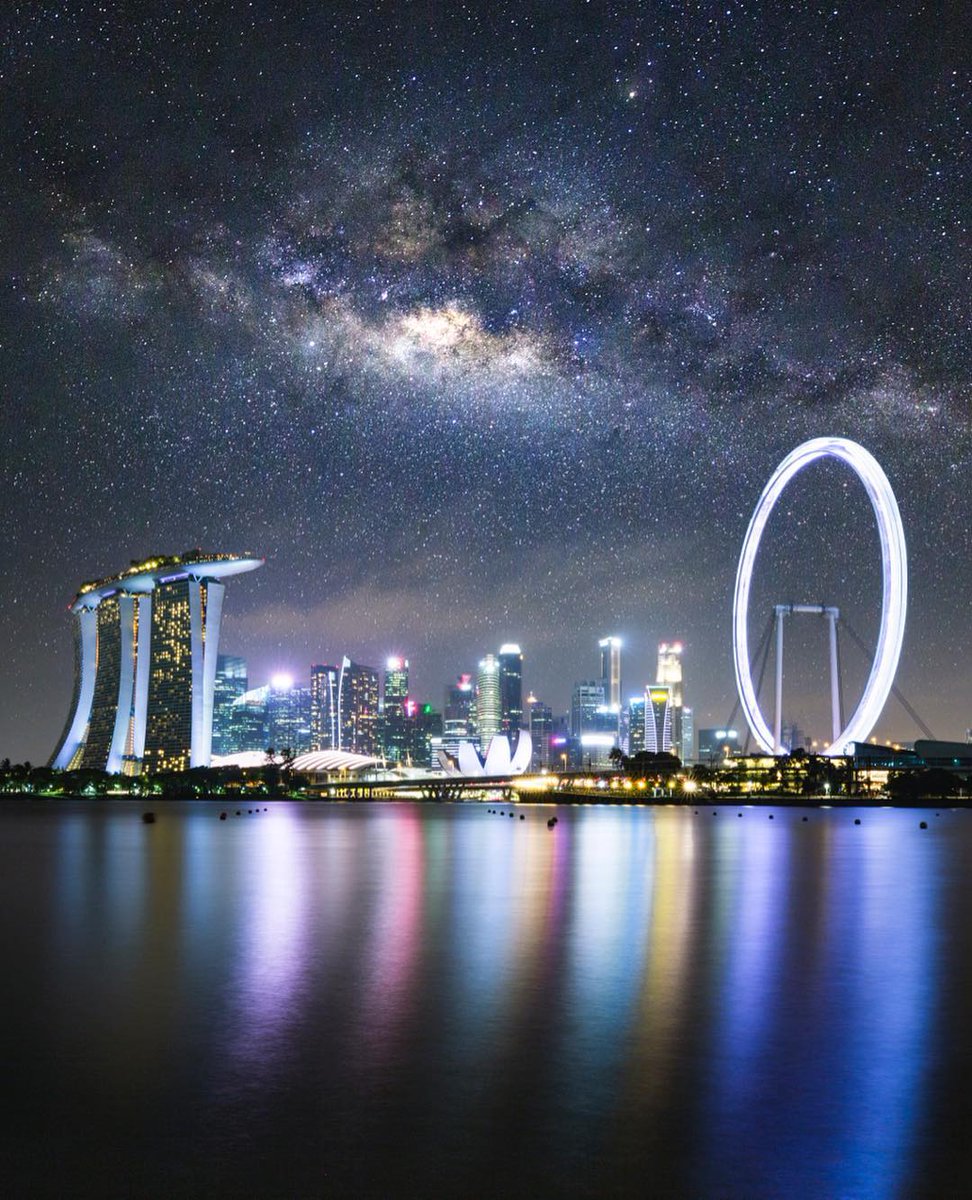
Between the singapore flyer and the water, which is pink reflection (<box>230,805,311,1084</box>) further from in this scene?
the singapore flyer

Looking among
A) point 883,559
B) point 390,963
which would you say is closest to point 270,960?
point 390,963

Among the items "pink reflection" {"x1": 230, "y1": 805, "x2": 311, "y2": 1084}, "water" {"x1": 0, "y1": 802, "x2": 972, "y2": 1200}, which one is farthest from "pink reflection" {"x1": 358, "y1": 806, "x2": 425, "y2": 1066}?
"pink reflection" {"x1": 230, "y1": 805, "x2": 311, "y2": 1084}

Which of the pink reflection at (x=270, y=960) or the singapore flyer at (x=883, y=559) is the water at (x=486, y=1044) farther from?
the singapore flyer at (x=883, y=559)

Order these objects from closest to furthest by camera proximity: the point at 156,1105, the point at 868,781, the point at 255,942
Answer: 1. the point at 156,1105
2. the point at 255,942
3. the point at 868,781

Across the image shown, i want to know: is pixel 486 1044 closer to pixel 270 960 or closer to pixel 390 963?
pixel 390 963

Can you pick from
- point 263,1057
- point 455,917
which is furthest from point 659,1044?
point 455,917

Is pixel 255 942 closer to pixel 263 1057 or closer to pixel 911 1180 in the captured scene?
pixel 263 1057
